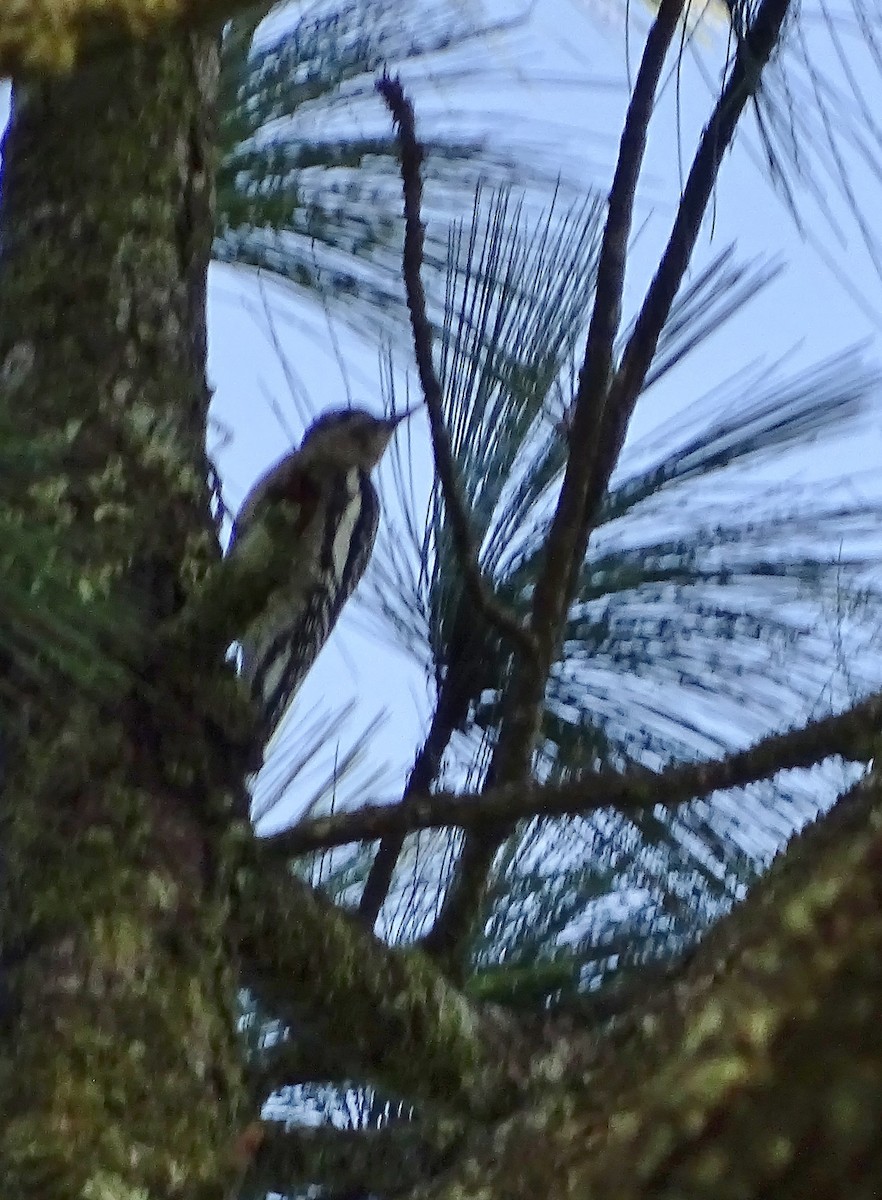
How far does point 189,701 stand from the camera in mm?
792

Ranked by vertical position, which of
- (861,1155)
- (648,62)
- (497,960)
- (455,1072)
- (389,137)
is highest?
(389,137)

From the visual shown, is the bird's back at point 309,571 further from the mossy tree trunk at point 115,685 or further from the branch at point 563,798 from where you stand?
the branch at point 563,798

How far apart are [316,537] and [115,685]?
380mm

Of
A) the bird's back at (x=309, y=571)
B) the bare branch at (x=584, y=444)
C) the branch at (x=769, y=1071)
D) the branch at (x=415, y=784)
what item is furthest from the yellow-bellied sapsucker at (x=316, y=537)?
the branch at (x=769, y=1071)

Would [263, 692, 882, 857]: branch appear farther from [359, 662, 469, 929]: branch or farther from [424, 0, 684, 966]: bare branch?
[359, 662, 469, 929]: branch

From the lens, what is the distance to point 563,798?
724 mm

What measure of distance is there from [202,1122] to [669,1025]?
447mm

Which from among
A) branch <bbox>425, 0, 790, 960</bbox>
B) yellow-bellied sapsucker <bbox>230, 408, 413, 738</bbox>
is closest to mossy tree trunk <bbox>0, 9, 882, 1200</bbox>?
branch <bbox>425, 0, 790, 960</bbox>

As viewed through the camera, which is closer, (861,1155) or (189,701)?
(861,1155)

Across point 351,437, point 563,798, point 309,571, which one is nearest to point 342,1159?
point 563,798

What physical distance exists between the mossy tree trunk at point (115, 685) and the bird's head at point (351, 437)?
1.33 ft

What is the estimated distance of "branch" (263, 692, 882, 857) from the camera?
69cm

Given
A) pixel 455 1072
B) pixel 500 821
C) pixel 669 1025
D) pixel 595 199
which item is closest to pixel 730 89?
pixel 595 199

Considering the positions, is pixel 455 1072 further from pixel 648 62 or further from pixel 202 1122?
pixel 648 62
